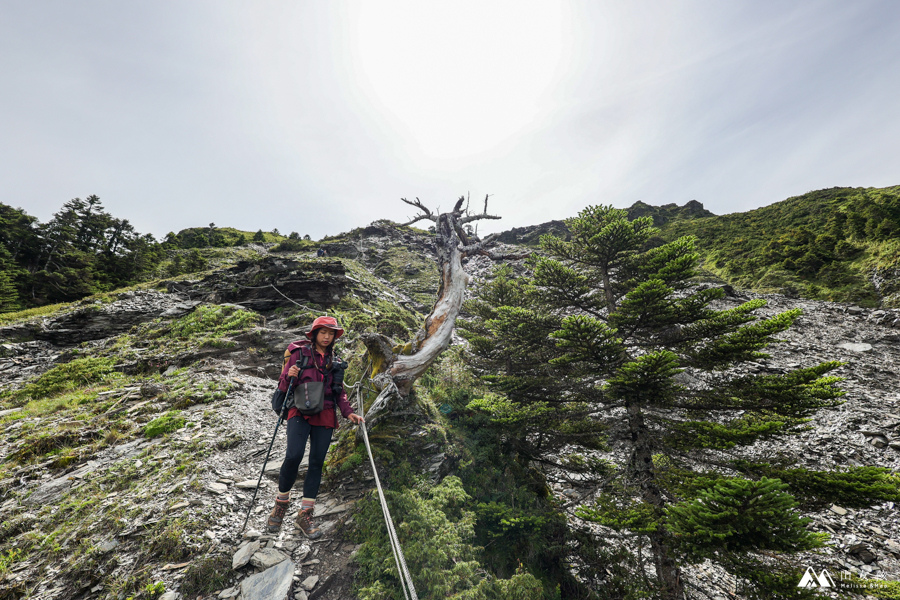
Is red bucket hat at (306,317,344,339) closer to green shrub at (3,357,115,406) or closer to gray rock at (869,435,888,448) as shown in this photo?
green shrub at (3,357,115,406)

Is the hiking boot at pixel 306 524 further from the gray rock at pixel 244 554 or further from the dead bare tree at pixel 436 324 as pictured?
the dead bare tree at pixel 436 324

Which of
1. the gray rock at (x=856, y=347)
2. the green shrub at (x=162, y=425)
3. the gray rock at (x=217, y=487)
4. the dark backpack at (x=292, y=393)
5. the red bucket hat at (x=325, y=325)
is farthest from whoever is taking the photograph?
the gray rock at (x=856, y=347)

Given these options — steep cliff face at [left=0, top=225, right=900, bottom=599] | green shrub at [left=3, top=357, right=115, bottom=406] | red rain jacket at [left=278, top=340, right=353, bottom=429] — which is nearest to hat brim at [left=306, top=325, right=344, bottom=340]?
red rain jacket at [left=278, top=340, right=353, bottom=429]

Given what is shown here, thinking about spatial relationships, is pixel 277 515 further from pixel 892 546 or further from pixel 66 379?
pixel 892 546

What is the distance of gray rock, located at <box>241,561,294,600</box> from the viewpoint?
3.30 m

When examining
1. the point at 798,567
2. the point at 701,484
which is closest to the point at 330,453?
the point at 701,484

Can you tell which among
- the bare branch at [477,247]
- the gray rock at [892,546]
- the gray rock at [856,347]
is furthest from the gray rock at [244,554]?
the gray rock at [856,347]

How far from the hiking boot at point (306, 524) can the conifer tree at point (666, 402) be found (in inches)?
165

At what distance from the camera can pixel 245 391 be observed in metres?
9.16

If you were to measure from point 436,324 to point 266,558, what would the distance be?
18.1 ft

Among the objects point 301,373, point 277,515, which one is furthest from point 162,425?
point 301,373

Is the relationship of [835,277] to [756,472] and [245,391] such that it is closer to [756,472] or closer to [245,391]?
[756,472]

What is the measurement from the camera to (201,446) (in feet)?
19.9

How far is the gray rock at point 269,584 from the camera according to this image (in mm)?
3304
